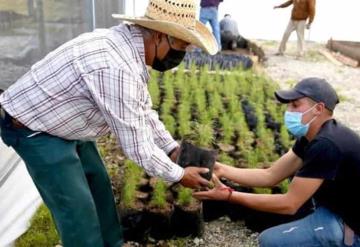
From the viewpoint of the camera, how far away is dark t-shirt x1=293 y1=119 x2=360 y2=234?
197 centimetres

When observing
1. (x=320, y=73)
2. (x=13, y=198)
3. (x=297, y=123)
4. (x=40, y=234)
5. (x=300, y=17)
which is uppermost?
(x=297, y=123)

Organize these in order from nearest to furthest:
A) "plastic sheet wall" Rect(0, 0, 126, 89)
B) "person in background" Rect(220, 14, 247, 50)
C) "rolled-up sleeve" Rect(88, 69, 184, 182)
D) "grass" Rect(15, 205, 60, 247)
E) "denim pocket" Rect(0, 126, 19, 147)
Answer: "rolled-up sleeve" Rect(88, 69, 184, 182), "denim pocket" Rect(0, 126, 19, 147), "grass" Rect(15, 205, 60, 247), "plastic sheet wall" Rect(0, 0, 126, 89), "person in background" Rect(220, 14, 247, 50)

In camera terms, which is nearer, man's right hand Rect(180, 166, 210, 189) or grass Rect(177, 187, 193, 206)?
man's right hand Rect(180, 166, 210, 189)

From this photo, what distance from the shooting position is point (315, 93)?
2010 millimetres

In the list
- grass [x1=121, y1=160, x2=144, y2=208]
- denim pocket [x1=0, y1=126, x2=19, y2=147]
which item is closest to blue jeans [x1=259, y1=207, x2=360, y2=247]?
grass [x1=121, y1=160, x2=144, y2=208]

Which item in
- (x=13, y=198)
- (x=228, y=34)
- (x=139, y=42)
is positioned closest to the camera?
(x=139, y=42)

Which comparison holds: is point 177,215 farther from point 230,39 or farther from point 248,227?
point 230,39

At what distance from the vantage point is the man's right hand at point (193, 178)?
1999 mm

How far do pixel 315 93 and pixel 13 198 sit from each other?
184 centimetres

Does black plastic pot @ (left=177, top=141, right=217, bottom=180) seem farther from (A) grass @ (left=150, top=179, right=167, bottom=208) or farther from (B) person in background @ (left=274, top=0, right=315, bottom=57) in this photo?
(B) person in background @ (left=274, top=0, right=315, bottom=57)

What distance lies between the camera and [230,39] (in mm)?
8484

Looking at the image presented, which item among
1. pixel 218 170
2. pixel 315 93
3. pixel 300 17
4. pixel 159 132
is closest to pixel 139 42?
pixel 159 132

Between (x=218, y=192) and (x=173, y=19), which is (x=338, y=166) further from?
(x=173, y=19)

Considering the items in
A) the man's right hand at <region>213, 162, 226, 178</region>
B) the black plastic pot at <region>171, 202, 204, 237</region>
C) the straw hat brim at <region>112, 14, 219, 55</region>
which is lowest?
the black plastic pot at <region>171, 202, 204, 237</region>
